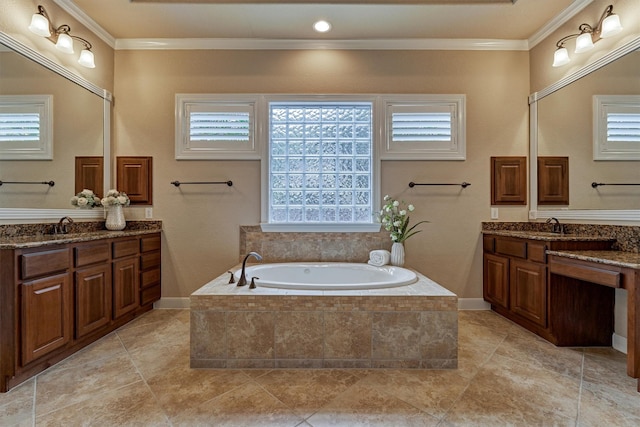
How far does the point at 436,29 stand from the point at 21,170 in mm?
3829

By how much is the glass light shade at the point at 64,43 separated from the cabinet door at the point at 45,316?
1958 millimetres

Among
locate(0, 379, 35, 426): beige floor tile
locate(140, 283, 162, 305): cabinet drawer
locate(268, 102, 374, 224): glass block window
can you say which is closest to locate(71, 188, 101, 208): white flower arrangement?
locate(140, 283, 162, 305): cabinet drawer

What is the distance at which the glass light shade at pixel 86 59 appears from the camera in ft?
8.36

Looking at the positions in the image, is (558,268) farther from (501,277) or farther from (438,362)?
(438,362)

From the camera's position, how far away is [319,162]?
121 inches

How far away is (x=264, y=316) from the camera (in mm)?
1824

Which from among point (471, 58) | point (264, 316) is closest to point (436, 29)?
point (471, 58)

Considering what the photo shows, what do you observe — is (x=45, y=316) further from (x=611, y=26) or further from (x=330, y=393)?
(x=611, y=26)

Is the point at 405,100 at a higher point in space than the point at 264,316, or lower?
higher

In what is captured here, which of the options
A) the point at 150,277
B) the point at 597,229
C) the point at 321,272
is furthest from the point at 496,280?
the point at 150,277

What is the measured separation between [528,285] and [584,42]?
2.12m

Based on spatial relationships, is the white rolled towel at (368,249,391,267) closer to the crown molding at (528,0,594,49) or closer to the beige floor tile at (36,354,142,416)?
the beige floor tile at (36,354,142,416)

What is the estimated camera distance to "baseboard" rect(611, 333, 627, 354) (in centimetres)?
208

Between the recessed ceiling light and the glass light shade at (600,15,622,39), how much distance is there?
2.24 m
